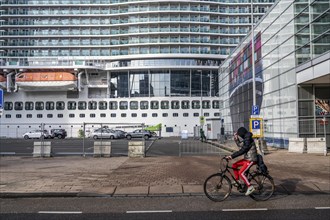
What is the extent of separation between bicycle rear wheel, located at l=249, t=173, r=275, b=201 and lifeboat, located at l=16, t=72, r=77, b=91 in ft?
187

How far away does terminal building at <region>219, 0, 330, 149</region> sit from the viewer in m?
20.0

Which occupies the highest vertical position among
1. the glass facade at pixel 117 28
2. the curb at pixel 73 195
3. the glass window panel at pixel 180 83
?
the glass facade at pixel 117 28

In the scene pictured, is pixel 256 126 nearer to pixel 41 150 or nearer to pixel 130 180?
pixel 130 180

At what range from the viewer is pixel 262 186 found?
7848 millimetres

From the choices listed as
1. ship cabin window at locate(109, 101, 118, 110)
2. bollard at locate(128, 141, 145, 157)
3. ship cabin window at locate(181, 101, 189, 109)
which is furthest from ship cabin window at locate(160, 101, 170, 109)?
bollard at locate(128, 141, 145, 157)

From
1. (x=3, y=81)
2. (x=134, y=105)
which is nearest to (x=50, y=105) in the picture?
(x=3, y=81)

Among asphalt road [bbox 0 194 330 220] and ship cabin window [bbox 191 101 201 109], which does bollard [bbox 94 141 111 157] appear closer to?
asphalt road [bbox 0 194 330 220]

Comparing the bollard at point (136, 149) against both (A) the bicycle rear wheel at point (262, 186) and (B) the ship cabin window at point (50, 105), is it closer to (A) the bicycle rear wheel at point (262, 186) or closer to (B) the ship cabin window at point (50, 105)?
(A) the bicycle rear wheel at point (262, 186)

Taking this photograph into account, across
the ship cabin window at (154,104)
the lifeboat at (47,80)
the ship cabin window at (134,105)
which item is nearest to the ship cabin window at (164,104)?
the ship cabin window at (154,104)

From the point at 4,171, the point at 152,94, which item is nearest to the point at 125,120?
the point at 152,94

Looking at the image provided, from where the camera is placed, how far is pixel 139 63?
62.7 meters

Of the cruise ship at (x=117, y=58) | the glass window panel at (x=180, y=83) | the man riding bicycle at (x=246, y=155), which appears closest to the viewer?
the man riding bicycle at (x=246, y=155)

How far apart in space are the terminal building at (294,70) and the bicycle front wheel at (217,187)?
12.9 m

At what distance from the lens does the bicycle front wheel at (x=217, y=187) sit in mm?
7617
